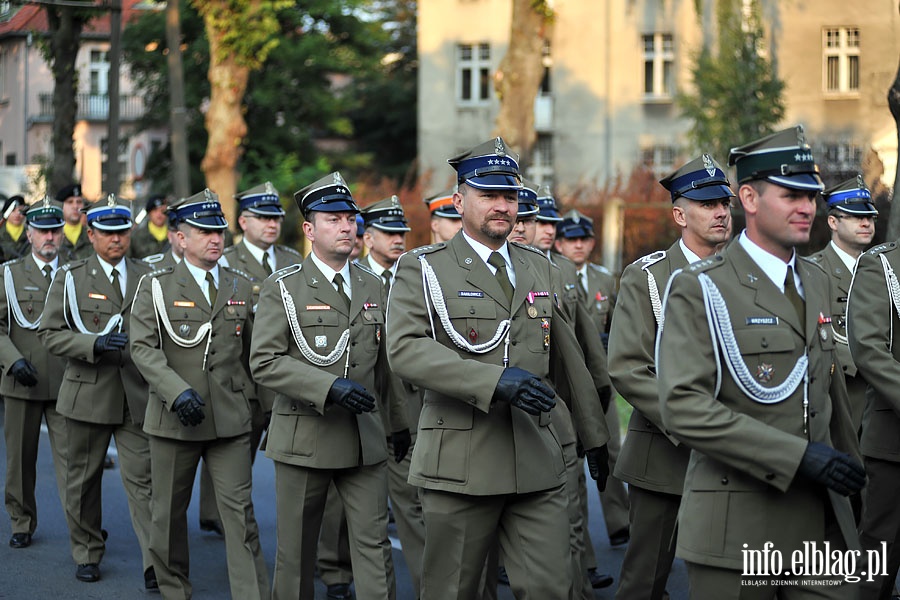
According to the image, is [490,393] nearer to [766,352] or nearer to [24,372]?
[766,352]

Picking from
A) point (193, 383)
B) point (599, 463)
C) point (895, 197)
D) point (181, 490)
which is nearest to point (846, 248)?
point (895, 197)

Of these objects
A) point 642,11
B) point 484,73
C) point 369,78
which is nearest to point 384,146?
point 369,78

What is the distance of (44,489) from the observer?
36.8 feet

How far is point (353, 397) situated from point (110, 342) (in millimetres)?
2562

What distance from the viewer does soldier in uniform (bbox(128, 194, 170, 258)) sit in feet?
45.2

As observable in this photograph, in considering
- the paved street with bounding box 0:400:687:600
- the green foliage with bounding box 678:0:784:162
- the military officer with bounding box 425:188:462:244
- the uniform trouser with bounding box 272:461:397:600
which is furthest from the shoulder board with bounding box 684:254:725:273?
the green foliage with bounding box 678:0:784:162

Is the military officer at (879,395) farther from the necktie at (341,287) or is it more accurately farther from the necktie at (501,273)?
the necktie at (341,287)

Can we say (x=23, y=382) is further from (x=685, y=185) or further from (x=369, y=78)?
(x=369, y=78)

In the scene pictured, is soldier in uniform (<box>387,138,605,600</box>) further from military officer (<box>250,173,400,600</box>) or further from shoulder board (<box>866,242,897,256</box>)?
shoulder board (<box>866,242,897,256</box>)

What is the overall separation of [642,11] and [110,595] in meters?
31.1

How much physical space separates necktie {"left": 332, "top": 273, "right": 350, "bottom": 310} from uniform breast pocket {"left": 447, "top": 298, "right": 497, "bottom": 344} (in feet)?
4.94

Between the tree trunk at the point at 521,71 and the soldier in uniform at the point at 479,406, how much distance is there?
47.9ft

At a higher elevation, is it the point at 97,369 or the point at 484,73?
the point at 484,73

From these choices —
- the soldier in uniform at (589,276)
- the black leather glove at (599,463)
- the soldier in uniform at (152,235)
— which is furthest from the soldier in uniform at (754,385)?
the soldier in uniform at (152,235)
